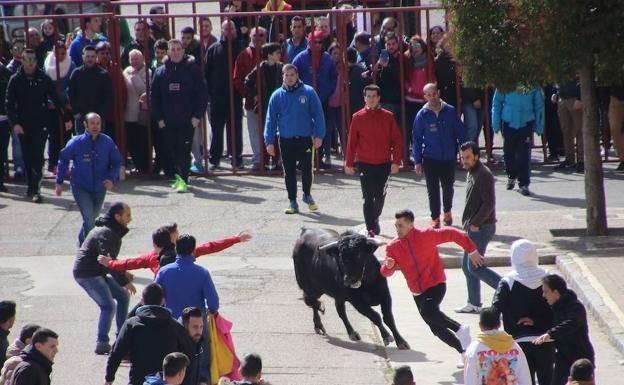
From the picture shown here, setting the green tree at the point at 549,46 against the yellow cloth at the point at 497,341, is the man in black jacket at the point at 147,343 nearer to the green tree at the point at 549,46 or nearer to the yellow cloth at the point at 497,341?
the yellow cloth at the point at 497,341

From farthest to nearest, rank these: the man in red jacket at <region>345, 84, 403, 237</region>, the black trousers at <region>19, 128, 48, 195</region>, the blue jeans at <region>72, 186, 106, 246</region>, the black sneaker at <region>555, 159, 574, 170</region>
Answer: the black sneaker at <region>555, 159, 574, 170</region>, the black trousers at <region>19, 128, 48, 195</region>, the man in red jacket at <region>345, 84, 403, 237</region>, the blue jeans at <region>72, 186, 106, 246</region>

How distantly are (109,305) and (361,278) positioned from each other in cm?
228

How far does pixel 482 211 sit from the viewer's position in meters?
13.5

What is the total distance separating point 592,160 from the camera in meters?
16.0

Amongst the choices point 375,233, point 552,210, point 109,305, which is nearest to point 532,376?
point 109,305

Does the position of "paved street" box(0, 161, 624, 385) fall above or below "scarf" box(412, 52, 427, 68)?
below

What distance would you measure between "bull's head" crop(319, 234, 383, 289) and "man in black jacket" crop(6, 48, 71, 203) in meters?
8.20

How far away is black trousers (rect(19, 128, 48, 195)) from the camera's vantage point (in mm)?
19625

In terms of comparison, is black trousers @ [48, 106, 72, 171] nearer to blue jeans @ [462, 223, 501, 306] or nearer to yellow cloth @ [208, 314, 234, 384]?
blue jeans @ [462, 223, 501, 306]

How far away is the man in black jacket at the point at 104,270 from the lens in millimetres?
12422

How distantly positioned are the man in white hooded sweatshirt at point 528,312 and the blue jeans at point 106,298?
149 inches

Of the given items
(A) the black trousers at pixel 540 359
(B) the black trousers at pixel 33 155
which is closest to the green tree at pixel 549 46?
(A) the black trousers at pixel 540 359

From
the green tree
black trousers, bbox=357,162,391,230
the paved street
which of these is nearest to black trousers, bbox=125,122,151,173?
the paved street

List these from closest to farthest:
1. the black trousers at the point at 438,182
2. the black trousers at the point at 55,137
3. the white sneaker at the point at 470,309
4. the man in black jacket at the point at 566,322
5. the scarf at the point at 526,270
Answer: the man in black jacket at the point at 566,322 → the scarf at the point at 526,270 → the white sneaker at the point at 470,309 → the black trousers at the point at 438,182 → the black trousers at the point at 55,137
